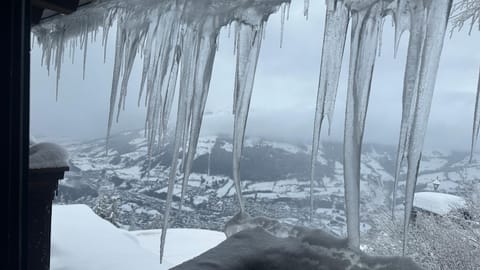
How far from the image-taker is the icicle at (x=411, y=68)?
2.43 ft

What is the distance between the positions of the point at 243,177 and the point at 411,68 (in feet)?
2.01

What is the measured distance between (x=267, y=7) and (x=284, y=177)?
2.46ft

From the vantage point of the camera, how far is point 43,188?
1.66m

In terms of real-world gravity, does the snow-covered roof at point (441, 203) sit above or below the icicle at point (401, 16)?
below

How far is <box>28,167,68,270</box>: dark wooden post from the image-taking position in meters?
1.52

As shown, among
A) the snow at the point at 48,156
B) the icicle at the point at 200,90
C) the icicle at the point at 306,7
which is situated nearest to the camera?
the icicle at the point at 306,7

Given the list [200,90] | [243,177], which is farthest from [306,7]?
[243,177]

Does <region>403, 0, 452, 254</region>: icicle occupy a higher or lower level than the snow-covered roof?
higher

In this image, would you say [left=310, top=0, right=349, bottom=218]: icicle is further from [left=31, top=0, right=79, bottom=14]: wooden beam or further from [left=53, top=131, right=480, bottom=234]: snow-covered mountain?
[left=31, top=0, right=79, bottom=14]: wooden beam

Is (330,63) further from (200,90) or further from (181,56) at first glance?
(181,56)

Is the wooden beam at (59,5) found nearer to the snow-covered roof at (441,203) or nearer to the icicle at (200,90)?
the icicle at (200,90)

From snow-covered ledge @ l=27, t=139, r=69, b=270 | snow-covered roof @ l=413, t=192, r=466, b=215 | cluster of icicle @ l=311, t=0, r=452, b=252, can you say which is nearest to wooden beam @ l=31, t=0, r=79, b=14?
snow-covered ledge @ l=27, t=139, r=69, b=270

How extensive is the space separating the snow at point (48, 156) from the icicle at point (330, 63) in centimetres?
109

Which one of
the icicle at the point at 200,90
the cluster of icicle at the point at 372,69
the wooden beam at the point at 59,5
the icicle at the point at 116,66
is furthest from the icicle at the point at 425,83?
the wooden beam at the point at 59,5
